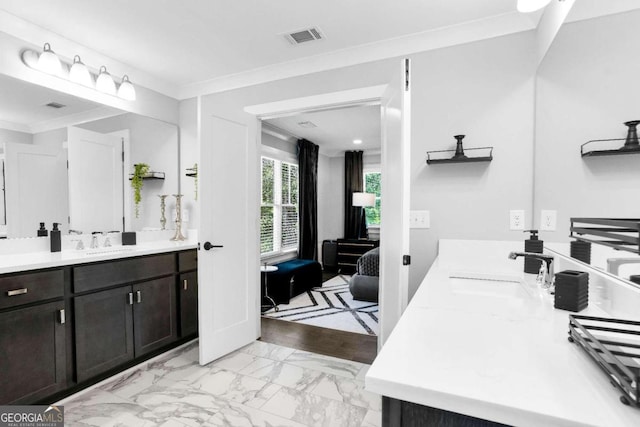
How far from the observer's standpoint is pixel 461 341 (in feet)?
2.60

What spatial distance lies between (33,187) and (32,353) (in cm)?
117

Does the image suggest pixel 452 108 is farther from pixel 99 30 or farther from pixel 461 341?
pixel 99 30

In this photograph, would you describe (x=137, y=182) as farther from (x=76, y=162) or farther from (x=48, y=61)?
(x=48, y=61)

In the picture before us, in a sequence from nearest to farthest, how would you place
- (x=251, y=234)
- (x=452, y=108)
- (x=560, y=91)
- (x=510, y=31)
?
(x=560, y=91) → (x=510, y=31) → (x=452, y=108) → (x=251, y=234)

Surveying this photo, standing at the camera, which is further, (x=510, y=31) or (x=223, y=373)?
(x=223, y=373)

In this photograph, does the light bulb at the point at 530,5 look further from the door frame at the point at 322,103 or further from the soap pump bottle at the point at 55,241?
the soap pump bottle at the point at 55,241

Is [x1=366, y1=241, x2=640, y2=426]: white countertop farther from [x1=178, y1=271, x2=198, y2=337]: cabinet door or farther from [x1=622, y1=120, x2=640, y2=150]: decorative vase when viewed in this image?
[x1=178, y1=271, x2=198, y2=337]: cabinet door

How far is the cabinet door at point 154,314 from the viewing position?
7.80 feet

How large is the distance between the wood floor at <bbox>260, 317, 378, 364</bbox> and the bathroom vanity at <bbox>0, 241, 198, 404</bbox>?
82cm

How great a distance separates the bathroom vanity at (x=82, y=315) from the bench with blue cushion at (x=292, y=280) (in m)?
1.37

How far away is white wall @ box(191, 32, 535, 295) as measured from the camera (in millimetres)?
2104

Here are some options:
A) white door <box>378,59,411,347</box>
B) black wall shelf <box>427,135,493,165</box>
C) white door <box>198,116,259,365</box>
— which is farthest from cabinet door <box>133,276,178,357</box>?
black wall shelf <box>427,135,493,165</box>

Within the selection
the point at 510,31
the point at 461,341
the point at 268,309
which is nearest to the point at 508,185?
the point at 510,31

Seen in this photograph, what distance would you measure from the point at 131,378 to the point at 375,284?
267cm
